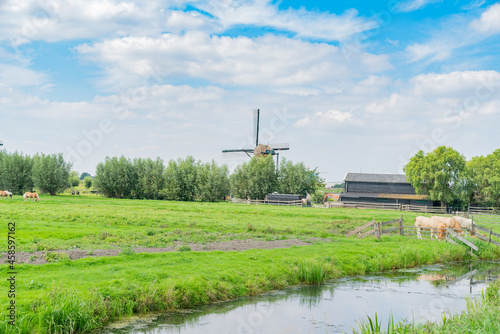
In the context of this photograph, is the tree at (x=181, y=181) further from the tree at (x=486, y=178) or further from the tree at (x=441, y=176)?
the tree at (x=486, y=178)

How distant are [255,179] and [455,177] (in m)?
39.2

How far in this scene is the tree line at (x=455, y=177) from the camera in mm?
70375

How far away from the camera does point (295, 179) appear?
92.7 metres

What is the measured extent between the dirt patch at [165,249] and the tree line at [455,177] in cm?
5210

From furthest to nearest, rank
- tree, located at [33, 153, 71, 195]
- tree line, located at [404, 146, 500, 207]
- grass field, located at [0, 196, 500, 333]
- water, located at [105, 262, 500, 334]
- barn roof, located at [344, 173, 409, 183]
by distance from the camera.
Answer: tree, located at [33, 153, 71, 195]
barn roof, located at [344, 173, 409, 183]
tree line, located at [404, 146, 500, 207]
water, located at [105, 262, 500, 334]
grass field, located at [0, 196, 500, 333]

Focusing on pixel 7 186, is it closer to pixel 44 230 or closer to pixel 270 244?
pixel 44 230

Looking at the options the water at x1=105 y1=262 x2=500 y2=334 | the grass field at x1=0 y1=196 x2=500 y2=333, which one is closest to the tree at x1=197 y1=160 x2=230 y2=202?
the grass field at x1=0 y1=196 x2=500 y2=333

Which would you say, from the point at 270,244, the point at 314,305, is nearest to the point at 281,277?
the point at 314,305

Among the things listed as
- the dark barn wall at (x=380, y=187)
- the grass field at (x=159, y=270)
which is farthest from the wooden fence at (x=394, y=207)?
the grass field at (x=159, y=270)

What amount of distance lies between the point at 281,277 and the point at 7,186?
8638cm

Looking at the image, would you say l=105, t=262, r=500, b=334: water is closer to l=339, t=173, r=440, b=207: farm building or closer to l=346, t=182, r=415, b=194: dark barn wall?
l=339, t=173, r=440, b=207: farm building

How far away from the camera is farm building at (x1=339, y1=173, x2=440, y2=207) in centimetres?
7575

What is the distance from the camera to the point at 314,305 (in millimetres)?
14312

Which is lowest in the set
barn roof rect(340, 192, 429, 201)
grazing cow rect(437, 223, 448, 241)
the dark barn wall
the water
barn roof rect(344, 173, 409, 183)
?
the water
